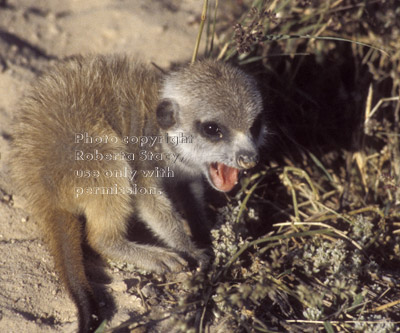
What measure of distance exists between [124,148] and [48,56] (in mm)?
2114

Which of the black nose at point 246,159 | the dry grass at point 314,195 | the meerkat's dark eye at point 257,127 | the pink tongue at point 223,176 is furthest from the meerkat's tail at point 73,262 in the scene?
the meerkat's dark eye at point 257,127

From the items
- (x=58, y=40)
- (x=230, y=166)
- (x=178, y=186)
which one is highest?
(x=58, y=40)

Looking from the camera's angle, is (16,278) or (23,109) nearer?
(16,278)

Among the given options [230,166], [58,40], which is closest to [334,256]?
[230,166]

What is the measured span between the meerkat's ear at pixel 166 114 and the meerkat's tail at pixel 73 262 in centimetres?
90

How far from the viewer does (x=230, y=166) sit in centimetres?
313

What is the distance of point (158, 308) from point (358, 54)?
3199mm

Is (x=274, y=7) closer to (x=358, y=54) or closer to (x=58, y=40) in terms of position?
(x=358, y=54)

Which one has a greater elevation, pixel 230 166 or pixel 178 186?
pixel 230 166

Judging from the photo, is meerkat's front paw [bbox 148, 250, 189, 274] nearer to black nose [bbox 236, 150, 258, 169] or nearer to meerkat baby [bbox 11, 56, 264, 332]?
meerkat baby [bbox 11, 56, 264, 332]

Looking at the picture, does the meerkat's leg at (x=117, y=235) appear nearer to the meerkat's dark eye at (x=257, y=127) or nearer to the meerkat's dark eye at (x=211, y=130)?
the meerkat's dark eye at (x=211, y=130)

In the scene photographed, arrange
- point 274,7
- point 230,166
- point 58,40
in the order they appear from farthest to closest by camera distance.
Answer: point 58,40, point 274,7, point 230,166

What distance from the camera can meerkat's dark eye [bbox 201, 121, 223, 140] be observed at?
3052 millimetres

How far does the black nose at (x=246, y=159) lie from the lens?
9.55 ft
